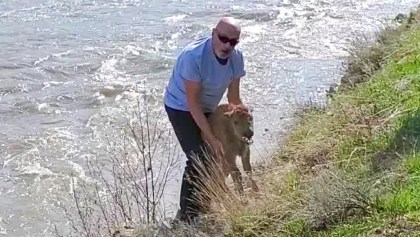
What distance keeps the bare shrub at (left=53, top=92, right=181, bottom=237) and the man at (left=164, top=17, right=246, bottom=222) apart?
1.78 ft

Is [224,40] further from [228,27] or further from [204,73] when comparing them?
[204,73]

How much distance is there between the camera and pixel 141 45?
15680 mm

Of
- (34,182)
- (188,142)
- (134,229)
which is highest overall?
(188,142)

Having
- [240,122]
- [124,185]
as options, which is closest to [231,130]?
[240,122]

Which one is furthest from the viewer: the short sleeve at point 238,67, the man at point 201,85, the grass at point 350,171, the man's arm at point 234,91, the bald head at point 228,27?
the man's arm at point 234,91

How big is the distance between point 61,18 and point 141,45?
2809 millimetres

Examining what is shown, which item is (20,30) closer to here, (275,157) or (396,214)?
(275,157)

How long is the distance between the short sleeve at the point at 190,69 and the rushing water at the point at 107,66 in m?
2.25

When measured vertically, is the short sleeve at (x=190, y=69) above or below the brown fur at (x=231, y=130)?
above

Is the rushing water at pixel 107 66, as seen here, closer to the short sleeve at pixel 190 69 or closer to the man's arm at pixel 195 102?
the man's arm at pixel 195 102

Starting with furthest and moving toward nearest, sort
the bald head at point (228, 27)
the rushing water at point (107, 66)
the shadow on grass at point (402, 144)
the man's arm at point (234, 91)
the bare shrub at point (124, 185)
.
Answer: the rushing water at point (107, 66) → the bare shrub at point (124, 185) → the man's arm at point (234, 91) → the bald head at point (228, 27) → the shadow on grass at point (402, 144)

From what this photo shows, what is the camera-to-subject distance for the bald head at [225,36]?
21.9 feet

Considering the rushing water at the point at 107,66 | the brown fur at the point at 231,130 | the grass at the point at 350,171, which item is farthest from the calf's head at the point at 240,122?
the rushing water at the point at 107,66

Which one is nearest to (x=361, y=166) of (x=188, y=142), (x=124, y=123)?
(x=188, y=142)
